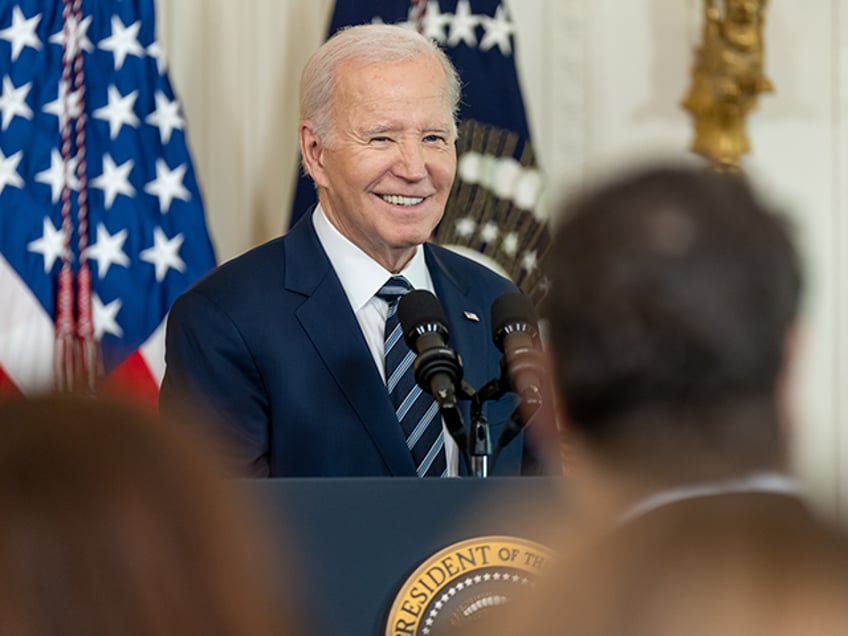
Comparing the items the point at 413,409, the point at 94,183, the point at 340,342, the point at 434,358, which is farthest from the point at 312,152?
the point at 94,183

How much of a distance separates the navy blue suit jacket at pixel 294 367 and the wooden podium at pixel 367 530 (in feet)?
2.14

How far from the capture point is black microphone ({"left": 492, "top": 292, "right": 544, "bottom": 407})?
2287 mm

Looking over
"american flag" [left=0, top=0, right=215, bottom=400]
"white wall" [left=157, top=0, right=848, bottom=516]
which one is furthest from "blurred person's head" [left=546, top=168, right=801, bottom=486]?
"white wall" [left=157, top=0, right=848, bottom=516]

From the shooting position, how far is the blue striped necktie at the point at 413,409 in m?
2.76

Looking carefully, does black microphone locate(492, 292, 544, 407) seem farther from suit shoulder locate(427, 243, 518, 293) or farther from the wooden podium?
suit shoulder locate(427, 243, 518, 293)

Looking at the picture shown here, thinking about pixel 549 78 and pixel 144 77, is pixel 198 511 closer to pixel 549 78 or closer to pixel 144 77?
pixel 144 77

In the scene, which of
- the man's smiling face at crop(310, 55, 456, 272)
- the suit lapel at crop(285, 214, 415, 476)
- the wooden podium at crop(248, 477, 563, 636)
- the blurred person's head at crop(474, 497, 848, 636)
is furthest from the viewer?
the man's smiling face at crop(310, 55, 456, 272)

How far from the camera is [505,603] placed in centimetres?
199

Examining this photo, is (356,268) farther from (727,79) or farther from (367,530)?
(727,79)

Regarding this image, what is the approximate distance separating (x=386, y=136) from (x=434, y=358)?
1.02 metres

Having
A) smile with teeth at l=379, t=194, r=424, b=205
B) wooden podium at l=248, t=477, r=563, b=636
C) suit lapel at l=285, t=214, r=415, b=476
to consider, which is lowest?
wooden podium at l=248, t=477, r=563, b=636

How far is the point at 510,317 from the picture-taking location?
7.91 ft

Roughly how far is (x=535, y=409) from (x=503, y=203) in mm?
2618

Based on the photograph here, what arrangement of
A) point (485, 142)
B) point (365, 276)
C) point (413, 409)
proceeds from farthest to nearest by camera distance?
point (485, 142), point (365, 276), point (413, 409)
